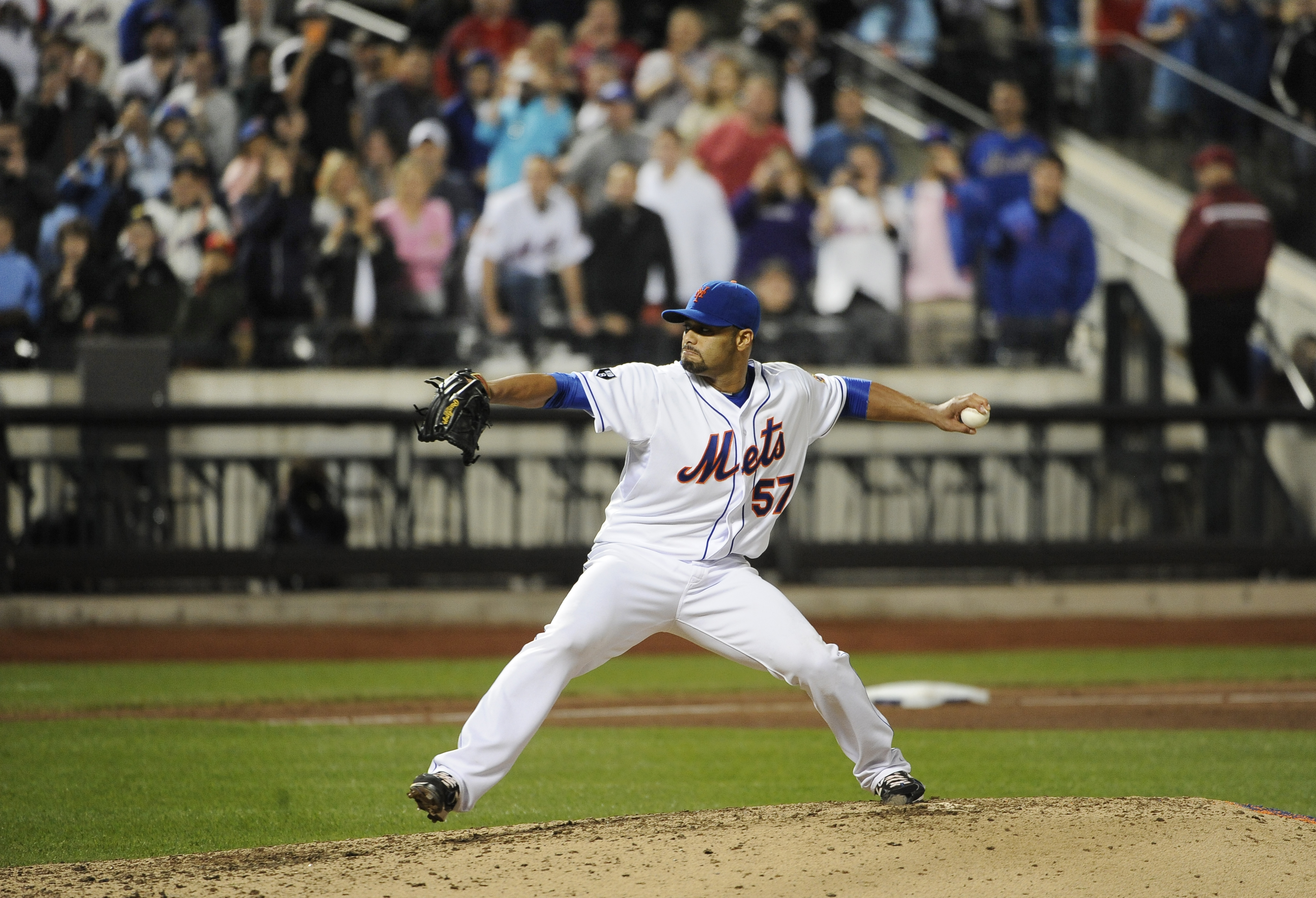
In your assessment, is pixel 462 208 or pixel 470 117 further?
pixel 470 117

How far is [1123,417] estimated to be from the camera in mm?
12562

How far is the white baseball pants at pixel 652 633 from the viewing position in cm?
512

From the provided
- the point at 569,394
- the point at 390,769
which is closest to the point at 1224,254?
the point at 390,769

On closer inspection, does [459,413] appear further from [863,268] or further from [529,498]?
[863,268]

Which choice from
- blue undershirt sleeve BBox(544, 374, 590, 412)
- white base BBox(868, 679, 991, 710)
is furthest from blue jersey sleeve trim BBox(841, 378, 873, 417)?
white base BBox(868, 679, 991, 710)

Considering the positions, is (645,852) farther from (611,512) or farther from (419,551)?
(419,551)

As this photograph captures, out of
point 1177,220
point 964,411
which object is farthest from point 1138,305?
point 964,411

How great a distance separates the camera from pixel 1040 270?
1316 centimetres

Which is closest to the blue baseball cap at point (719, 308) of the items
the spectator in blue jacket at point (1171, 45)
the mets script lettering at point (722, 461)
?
the mets script lettering at point (722, 461)

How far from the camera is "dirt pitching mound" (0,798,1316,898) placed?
4703mm

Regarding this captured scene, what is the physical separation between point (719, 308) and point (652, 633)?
1.13 metres

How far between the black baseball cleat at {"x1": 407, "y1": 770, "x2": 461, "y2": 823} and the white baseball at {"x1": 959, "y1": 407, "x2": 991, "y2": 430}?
6.99 ft

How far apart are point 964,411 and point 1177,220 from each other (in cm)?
1033

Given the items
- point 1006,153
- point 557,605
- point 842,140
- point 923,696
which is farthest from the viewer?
point 842,140
